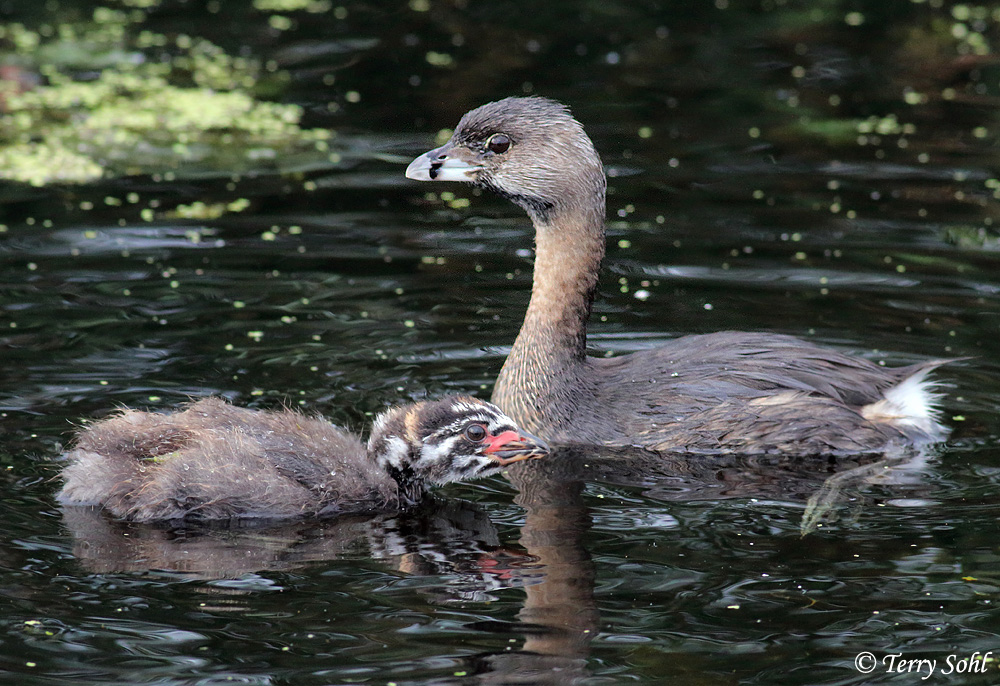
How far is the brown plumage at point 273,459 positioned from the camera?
5797 mm

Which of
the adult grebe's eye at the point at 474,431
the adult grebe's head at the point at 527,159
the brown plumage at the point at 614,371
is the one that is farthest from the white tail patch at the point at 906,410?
the adult grebe's eye at the point at 474,431

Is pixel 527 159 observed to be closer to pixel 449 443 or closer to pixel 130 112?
pixel 449 443

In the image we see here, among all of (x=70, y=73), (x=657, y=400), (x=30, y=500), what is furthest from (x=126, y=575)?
(x=70, y=73)

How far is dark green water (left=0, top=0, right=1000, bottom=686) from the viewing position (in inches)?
193

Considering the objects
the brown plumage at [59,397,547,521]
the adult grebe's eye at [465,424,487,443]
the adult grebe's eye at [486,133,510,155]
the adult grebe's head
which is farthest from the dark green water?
the adult grebe's eye at [486,133,510,155]

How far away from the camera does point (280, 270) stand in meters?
8.66

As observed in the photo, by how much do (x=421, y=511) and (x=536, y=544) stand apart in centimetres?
66

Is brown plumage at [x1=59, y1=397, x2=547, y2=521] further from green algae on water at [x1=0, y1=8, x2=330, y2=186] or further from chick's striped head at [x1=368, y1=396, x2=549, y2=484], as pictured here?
green algae on water at [x1=0, y1=8, x2=330, y2=186]

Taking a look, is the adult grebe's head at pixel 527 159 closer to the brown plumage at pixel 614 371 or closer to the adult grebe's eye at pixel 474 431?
the brown plumage at pixel 614 371

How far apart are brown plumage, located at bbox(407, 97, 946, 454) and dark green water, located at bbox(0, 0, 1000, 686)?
0.20m

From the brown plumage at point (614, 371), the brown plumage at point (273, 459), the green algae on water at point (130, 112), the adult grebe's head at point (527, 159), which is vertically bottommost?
the brown plumage at point (273, 459)

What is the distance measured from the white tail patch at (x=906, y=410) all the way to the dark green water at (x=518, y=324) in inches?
6.4

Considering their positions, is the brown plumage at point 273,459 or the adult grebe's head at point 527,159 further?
the adult grebe's head at point 527,159

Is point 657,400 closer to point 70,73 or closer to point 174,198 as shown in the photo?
point 174,198
